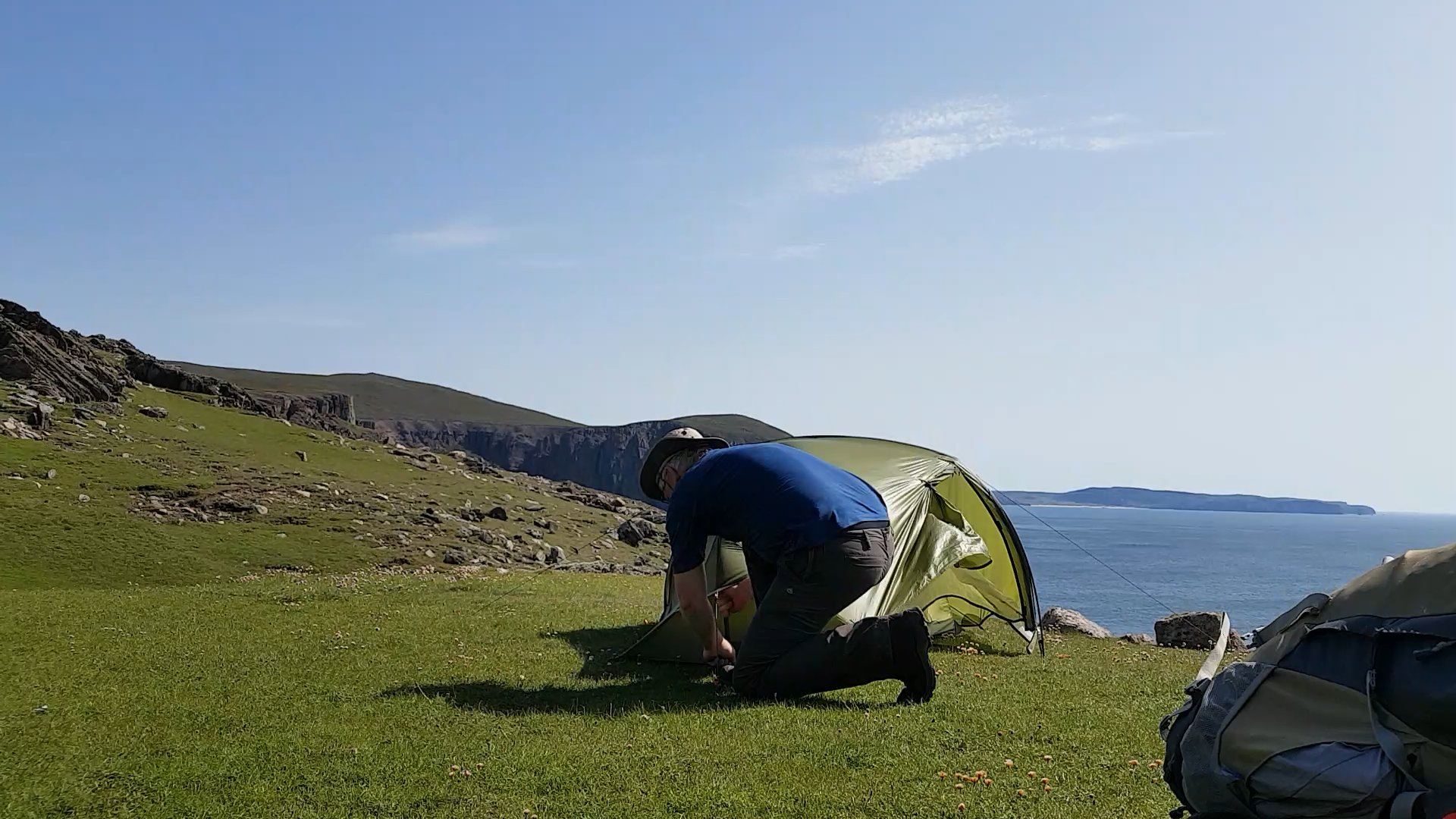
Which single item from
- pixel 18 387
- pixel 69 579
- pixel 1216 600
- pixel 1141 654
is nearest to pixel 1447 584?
pixel 1141 654

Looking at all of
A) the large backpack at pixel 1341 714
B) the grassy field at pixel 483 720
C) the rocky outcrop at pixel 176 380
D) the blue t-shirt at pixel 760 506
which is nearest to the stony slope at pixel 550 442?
the rocky outcrop at pixel 176 380

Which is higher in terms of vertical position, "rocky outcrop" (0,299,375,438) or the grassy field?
"rocky outcrop" (0,299,375,438)

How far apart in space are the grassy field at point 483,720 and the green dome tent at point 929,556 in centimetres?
79

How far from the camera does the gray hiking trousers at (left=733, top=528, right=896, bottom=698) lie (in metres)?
9.05

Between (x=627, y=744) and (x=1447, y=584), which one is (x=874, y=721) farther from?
(x=1447, y=584)

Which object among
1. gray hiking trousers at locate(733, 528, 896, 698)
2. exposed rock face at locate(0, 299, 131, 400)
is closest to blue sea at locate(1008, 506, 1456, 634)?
gray hiking trousers at locate(733, 528, 896, 698)

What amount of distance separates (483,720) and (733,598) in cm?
391

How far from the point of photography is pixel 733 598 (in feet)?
39.4

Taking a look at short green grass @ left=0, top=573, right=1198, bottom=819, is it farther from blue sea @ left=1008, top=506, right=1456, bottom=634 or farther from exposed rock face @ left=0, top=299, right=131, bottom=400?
exposed rock face @ left=0, top=299, right=131, bottom=400

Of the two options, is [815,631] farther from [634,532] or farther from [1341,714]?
→ [634,532]

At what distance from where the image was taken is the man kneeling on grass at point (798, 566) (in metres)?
9.05

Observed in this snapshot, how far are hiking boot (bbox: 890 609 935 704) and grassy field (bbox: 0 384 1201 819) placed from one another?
252 mm

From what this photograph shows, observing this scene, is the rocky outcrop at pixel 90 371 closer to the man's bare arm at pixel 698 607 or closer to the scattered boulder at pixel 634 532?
the scattered boulder at pixel 634 532

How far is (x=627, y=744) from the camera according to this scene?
25.5ft
